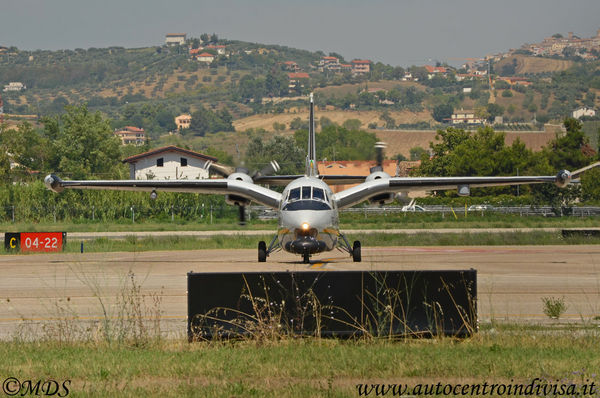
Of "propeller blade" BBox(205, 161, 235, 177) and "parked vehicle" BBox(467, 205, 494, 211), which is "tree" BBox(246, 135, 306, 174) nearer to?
"parked vehicle" BBox(467, 205, 494, 211)

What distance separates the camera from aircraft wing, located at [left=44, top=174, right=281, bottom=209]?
31.9 m

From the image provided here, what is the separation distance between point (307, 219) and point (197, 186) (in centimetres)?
A: 799

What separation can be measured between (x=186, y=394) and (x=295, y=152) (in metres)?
103

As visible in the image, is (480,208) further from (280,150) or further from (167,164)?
(167,164)

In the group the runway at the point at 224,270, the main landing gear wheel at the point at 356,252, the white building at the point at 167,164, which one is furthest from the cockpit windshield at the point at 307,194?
the white building at the point at 167,164

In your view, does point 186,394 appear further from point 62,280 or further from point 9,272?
point 9,272

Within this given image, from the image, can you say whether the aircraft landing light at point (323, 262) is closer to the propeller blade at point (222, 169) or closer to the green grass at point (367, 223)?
the propeller blade at point (222, 169)

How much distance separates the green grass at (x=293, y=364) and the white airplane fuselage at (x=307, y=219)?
42.9ft

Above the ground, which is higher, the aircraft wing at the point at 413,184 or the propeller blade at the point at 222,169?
the propeller blade at the point at 222,169

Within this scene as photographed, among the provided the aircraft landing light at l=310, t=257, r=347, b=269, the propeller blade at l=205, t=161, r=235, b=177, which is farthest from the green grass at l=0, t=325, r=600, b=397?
the propeller blade at l=205, t=161, r=235, b=177

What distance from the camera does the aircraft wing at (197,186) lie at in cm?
3192

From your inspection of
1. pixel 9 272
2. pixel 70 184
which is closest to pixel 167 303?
pixel 9 272

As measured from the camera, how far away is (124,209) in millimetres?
71000

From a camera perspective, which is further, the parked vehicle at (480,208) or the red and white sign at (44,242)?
the parked vehicle at (480,208)
